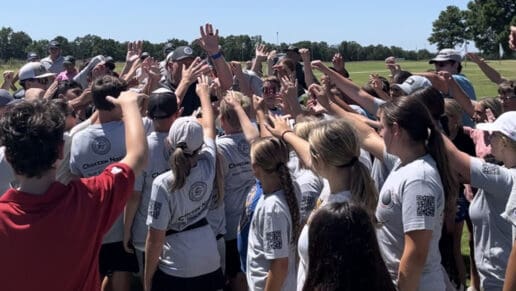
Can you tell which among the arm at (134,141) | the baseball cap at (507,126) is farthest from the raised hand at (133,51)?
the baseball cap at (507,126)

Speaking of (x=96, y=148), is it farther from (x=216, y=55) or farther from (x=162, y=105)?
(x=216, y=55)

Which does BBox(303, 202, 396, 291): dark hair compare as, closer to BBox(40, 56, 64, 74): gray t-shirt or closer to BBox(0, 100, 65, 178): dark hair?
BBox(0, 100, 65, 178): dark hair

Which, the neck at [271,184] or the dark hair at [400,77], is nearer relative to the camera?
the neck at [271,184]

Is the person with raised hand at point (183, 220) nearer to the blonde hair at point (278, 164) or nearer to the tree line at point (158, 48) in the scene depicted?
the blonde hair at point (278, 164)

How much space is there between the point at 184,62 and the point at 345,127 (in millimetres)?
4908

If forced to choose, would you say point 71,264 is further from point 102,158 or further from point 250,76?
point 250,76

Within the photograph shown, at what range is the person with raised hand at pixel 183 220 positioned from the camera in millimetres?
4406

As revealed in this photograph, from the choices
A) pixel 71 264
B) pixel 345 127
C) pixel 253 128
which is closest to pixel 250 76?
pixel 253 128

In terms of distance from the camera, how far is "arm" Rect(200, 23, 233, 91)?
287 inches

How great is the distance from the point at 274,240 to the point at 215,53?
393 cm

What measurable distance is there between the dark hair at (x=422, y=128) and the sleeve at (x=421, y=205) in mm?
193

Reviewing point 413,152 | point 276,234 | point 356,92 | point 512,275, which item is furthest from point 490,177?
point 356,92

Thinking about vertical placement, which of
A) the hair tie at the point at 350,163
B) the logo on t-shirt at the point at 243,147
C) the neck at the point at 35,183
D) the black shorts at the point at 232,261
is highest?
the neck at the point at 35,183

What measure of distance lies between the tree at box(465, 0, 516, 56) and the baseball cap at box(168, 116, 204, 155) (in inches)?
2962
